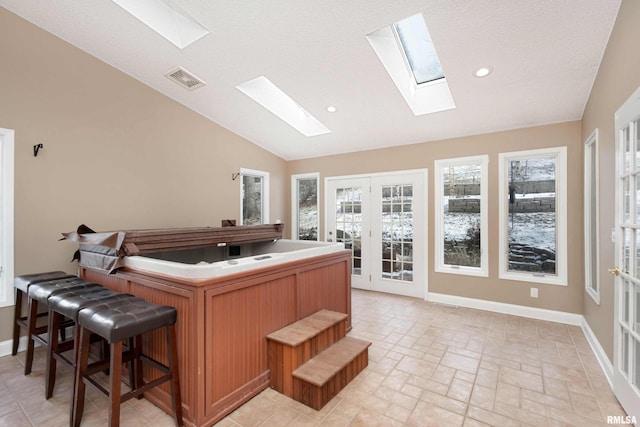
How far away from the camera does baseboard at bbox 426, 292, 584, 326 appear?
3.58 metres

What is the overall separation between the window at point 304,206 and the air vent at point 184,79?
8.83 feet

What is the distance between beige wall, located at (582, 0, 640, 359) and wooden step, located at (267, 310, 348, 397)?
2.34 metres

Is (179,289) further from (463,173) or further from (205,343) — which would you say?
(463,173)

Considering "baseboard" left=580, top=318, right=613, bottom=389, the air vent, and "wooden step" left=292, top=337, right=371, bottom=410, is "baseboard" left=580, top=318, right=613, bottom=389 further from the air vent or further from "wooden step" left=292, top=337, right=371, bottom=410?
the air vent

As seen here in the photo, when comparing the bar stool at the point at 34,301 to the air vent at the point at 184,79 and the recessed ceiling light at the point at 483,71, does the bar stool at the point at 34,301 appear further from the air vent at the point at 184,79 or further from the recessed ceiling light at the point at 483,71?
the recessed ceiling light at the point at 483,71

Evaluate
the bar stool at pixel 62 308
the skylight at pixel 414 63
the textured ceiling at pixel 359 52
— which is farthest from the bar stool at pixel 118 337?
the skylight at pixel 414 63

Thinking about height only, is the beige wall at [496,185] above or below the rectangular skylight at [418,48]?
below

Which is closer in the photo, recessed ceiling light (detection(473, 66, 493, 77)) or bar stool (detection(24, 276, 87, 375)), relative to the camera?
bar stool (detection(24, 276, 87, 375))

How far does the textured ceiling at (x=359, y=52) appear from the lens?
7.55 feet

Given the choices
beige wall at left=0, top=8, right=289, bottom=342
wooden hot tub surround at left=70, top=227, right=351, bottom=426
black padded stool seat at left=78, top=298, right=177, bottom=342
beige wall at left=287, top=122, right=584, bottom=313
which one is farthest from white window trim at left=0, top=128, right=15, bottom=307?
beige wall at left=287, top=122, right=584, bottom=313

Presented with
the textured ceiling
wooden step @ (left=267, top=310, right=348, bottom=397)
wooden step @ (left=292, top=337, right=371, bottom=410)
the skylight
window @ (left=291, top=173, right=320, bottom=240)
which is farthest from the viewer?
window @ (left=291, top=173, right=320, bottom=240)

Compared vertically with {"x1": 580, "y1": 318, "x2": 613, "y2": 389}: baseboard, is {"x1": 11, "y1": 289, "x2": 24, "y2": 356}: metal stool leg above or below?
above

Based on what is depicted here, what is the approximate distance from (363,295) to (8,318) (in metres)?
4.24

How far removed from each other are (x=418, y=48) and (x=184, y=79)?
9.02ft
